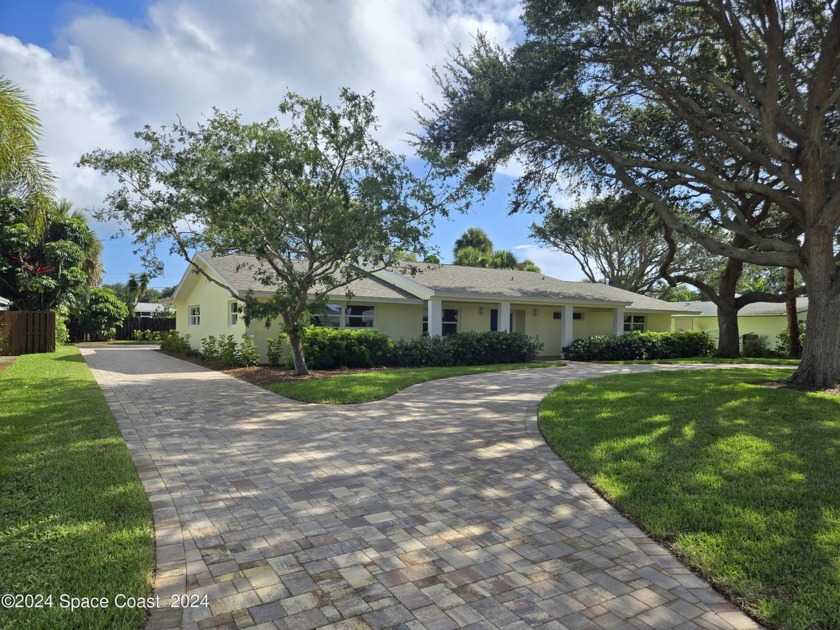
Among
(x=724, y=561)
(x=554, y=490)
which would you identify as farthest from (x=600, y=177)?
(x=724, y=561)

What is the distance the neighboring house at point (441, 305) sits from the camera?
18.4 metres

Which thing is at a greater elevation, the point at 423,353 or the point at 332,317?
the point at 332,317

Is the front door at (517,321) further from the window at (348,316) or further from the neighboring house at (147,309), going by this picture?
the neighboring house at (147,309)

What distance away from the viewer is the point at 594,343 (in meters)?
21.3

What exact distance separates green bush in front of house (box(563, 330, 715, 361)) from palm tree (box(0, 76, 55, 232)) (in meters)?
18.2

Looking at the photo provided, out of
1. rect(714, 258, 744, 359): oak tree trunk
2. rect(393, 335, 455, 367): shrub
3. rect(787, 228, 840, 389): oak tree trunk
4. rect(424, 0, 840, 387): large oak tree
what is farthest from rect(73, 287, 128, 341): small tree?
rect(787, 228, 840, 389): oak tree trunk

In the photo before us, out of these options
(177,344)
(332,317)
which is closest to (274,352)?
(332,317)

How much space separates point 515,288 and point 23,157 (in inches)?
647

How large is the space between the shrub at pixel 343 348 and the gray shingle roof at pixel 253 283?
1.91 meters

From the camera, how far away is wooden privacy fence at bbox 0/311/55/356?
19031 mm

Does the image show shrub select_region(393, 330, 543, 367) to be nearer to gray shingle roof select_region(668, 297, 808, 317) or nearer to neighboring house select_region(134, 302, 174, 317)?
gray shingle roof select_region(668, 297, 808, 317)

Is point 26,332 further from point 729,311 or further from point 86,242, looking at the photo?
point 729,311

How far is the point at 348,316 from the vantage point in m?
18.8

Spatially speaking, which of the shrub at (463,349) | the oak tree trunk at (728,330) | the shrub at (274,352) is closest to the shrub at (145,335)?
the shrub at (274,352)
